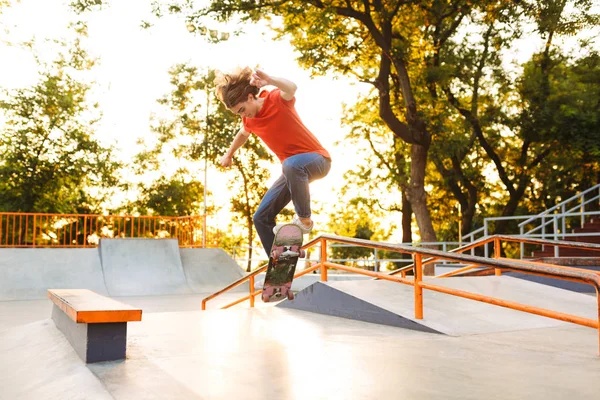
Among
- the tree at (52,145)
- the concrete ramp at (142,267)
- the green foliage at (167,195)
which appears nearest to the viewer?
the concrete ramp at (142,267)

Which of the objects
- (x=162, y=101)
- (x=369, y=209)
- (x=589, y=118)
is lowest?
(x=369, y=209)

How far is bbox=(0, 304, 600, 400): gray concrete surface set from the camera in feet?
10.2

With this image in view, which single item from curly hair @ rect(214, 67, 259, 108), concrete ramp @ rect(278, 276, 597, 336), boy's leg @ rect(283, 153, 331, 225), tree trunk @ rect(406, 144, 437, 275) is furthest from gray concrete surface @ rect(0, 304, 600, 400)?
tree trunk @ rect(406, 144, 437, 275)

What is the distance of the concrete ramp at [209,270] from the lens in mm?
17688

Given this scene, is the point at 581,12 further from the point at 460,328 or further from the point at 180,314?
the point at 180,314

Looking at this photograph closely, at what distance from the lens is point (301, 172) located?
4.52 m

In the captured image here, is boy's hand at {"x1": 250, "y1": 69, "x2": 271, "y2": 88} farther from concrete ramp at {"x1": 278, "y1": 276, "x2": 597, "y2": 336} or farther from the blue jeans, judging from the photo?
concrete ramp at {"x1": 278, "y1": 276, "x2": 597, "y2": 336}

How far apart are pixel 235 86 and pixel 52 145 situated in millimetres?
28770

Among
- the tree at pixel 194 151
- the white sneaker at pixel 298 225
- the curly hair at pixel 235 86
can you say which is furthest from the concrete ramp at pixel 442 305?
the tree at pixel 194 151

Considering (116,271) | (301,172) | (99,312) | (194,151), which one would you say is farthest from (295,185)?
(194,151)

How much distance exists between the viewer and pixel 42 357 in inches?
167

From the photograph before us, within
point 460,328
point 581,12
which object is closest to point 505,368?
point 460,328

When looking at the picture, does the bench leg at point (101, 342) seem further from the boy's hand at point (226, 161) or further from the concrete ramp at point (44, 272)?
the concrete ramp at point (44, 272)

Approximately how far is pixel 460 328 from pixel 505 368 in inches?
68.9
